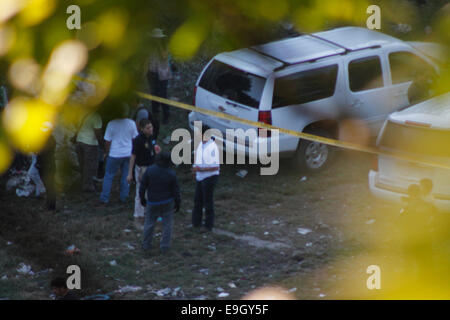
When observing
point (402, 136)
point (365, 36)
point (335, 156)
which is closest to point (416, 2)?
point (365, 36)

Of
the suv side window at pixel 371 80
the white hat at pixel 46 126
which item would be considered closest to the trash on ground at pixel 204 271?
the suv side window at pixel 371 80

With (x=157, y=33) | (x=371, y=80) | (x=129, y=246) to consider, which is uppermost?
(x=371, y=80)

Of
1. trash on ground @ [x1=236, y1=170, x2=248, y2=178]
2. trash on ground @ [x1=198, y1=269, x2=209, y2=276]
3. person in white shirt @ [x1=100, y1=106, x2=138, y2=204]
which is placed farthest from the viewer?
trash on ground @ [x1=236, y1=170, x2=248, y2=178]

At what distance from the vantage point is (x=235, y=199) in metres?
8.90

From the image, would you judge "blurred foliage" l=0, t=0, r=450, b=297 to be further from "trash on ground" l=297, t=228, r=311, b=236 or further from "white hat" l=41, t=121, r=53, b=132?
"trash on ground" l=297, t=228, r=311, b=236

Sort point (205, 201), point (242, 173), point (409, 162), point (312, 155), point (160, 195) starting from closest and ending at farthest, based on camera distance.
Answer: point (409, 162), point (160, 195), point (205, 201), point (312, 155), point (242, 173)

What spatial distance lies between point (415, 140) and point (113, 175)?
13.3 ft

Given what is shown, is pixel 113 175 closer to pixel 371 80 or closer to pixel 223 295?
pixel 223 295

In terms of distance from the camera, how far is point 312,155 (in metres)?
9.39

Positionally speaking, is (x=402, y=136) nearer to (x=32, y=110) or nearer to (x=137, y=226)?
(x=137, y=226)

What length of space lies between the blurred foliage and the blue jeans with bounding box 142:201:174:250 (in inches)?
243

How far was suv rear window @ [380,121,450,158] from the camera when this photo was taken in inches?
243

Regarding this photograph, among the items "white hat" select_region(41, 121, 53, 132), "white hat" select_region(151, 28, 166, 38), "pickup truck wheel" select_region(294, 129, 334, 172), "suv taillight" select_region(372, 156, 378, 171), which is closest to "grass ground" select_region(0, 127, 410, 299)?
"pickup truck wheel" select_region(294, 129, 334, 172)

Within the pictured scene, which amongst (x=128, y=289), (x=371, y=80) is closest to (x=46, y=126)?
(x=371, y=80)
